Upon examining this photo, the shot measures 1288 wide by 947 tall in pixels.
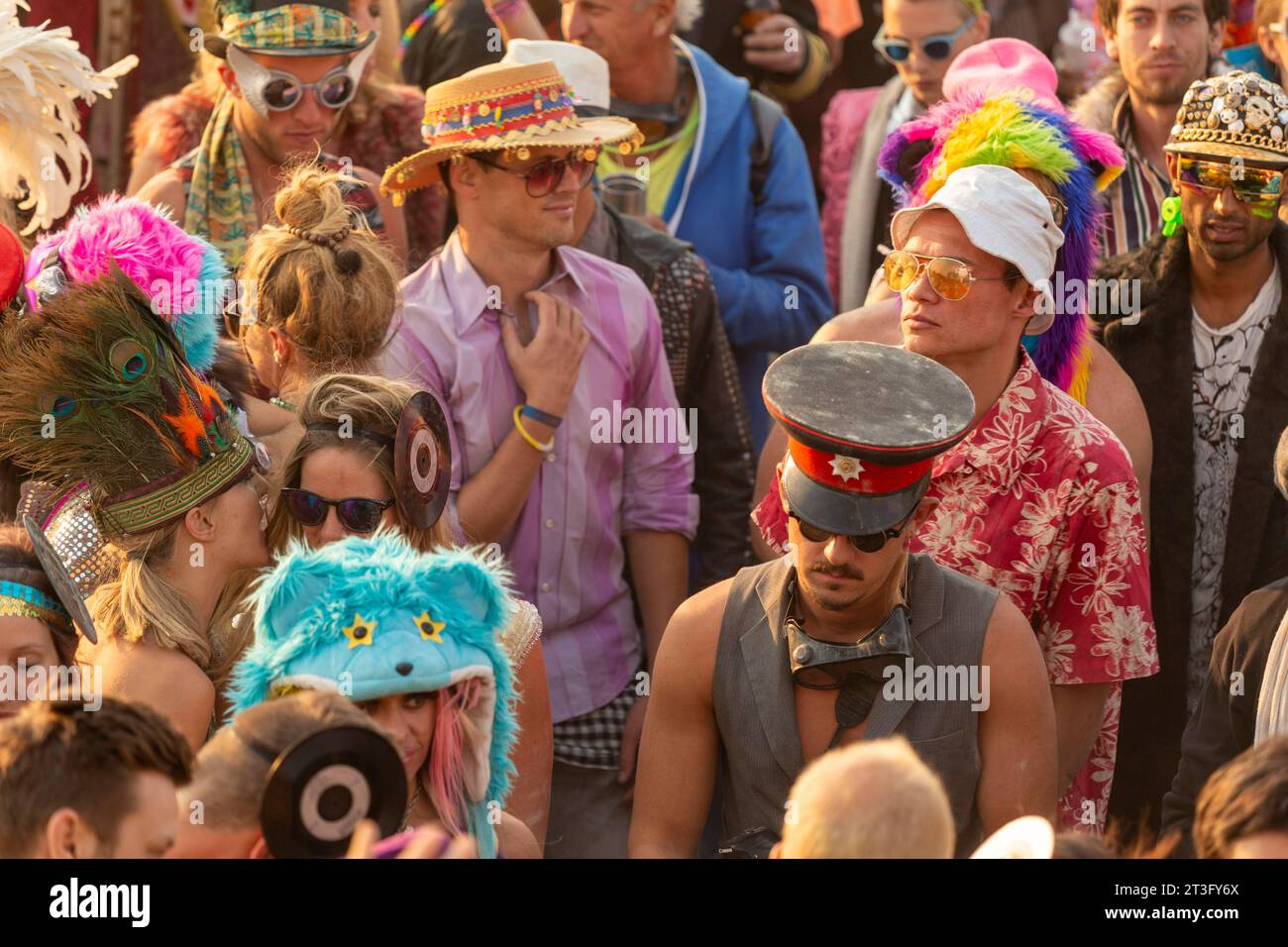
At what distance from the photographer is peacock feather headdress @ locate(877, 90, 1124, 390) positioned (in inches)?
167

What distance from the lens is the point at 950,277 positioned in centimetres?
388

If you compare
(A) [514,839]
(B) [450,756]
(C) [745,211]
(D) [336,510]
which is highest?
(C) [745,211]

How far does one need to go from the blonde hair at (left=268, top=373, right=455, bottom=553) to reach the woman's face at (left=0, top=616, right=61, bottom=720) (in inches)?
23.6

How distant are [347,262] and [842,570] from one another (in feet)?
5.06

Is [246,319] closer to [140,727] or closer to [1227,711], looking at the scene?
[140,727]

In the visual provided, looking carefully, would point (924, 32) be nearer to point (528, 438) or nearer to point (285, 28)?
point (285, 28)

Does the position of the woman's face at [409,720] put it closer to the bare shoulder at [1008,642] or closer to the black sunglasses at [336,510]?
the black sunglasses at [336,510]

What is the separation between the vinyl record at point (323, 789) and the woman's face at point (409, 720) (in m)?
0.45

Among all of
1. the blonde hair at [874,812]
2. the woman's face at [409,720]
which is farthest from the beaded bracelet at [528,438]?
the blonde hair at [874,812]

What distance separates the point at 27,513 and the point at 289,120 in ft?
5.52

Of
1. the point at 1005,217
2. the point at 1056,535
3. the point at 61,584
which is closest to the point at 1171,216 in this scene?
the point at 1005,217

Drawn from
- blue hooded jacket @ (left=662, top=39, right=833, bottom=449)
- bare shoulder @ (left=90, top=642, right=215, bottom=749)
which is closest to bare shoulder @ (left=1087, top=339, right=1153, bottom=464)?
blue hooded jacket @ (left=662, top=39, right=833, bottom=449)


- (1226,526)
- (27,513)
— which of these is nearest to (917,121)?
(1226,526)

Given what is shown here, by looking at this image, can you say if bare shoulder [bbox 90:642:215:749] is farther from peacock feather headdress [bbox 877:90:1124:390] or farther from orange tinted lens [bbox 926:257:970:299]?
peacock feather headdress [bbox 877:90:1124:390]
